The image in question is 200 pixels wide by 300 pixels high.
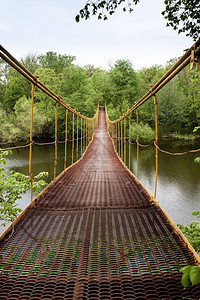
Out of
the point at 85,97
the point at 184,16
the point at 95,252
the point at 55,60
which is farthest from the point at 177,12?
the point at 55,60

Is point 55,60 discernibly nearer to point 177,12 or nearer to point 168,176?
point 168,176

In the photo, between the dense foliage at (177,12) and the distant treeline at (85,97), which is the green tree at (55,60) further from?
the dense foliage at (177,12)

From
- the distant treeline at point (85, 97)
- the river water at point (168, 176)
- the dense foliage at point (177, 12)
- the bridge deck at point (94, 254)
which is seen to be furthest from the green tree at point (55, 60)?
the bridge deck at point (94, 254)

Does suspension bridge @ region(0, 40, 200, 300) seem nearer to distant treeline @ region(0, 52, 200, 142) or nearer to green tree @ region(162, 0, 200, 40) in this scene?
green tree @ region(162, 0, 200, 40)

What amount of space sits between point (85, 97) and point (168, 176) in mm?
8768

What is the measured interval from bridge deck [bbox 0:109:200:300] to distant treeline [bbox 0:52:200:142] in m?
12.3

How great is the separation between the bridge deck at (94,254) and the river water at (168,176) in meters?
4.72

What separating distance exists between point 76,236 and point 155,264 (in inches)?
15.2

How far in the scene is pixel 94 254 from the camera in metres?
0.96

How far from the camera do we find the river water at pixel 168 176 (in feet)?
21.6

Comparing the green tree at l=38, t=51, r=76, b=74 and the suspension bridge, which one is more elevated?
the green tree at l=38, t=51, r=76, b=74

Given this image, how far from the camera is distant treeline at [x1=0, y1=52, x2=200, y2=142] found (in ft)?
48.5

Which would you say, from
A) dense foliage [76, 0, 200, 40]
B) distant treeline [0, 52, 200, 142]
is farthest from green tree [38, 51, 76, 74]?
dense foliage [76, 0, 200, 40]

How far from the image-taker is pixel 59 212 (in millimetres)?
1407
